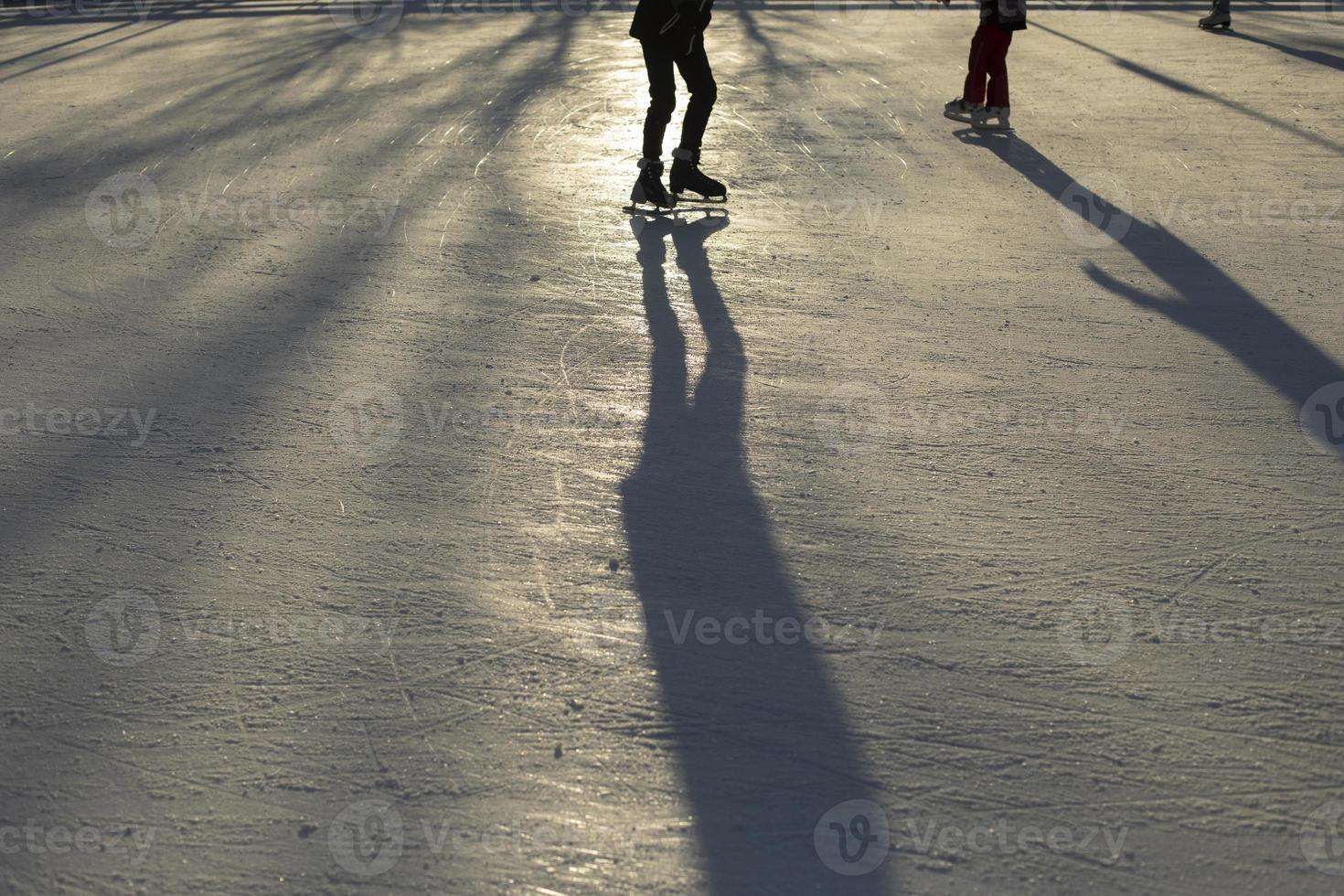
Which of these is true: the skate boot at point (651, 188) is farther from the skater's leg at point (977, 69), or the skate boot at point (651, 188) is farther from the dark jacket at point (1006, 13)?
the dark jacket at point (1006, 13)

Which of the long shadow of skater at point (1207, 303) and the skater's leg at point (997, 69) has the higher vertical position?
the skater's leg at point (997, 69)

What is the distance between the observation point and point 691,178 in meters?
7.36

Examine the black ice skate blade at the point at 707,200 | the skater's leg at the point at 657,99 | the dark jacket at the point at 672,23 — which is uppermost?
the dark jacket at the point at 672,23

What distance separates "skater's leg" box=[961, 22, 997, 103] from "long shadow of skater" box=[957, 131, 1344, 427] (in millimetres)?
1487

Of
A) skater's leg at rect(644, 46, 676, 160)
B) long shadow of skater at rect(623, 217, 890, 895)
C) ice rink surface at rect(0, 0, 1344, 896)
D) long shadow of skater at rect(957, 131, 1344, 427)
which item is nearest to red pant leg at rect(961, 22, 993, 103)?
ice rink surface at rect(0, 0, 1344, 896)

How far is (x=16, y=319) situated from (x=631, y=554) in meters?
3.83

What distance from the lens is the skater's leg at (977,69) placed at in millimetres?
8938

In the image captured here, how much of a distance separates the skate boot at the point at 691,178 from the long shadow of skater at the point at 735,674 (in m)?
2.56

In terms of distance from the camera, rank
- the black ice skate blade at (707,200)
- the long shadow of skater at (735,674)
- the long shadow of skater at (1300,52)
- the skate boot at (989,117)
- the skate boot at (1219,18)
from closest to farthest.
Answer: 1. the long shadow of skater at (735,674)
2. the black ice skate blade at (707,200)
3. the skate boot at (989,117)
4. the long shadow of skater at (1300,52)
5. the skate boot at (1219,18)

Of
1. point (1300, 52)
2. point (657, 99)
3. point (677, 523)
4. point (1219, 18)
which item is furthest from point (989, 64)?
point (677, 523)

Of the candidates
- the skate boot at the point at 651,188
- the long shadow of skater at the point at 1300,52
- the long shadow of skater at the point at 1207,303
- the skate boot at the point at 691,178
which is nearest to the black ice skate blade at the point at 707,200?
the skate boot at the point at 691,178

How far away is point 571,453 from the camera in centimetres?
457

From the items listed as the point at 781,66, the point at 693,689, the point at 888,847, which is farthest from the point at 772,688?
the point at 781,66

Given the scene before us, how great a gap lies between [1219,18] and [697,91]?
26.4 ft
